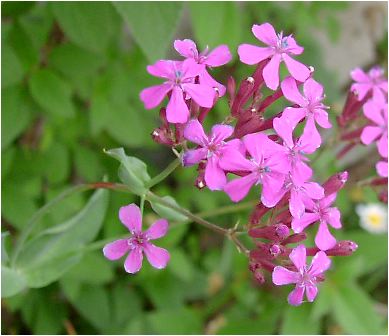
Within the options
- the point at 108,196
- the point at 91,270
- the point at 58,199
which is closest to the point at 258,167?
the point at 58,199

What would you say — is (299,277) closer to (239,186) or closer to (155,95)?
(239,186)

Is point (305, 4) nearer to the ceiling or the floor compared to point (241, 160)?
nearer to the ceiling

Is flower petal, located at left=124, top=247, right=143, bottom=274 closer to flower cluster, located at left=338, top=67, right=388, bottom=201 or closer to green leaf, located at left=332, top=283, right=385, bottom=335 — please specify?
flower cluster, located at left=338, top=67, right=388, bottom=201

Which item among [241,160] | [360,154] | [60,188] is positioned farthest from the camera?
[360,154]

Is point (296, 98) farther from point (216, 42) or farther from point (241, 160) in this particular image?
point (216, 42)

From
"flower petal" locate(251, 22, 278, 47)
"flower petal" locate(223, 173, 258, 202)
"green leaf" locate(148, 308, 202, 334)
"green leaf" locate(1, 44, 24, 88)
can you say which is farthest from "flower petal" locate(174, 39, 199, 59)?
"green leaf" locate(148, 308, 202, 334)

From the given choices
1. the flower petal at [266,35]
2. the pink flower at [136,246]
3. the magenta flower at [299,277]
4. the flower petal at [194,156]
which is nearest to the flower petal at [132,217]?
the pink flower at [136,246]

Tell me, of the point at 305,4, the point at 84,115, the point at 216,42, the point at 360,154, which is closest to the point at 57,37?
the point at 84,115
